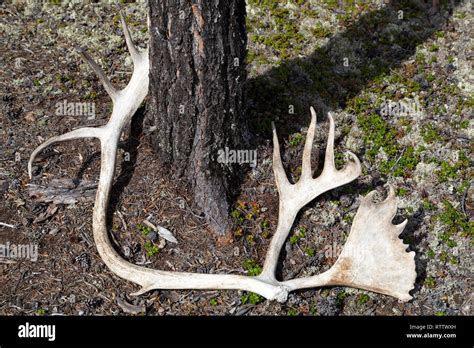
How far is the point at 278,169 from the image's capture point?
241 inches

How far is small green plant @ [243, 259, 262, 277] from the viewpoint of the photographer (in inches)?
226

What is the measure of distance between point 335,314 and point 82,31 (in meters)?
4.47

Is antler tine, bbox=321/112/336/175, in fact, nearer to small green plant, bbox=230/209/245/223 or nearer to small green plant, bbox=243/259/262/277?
small green plant, bbox=230/209/245/223

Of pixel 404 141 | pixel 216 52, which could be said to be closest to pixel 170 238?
pixel 216 52

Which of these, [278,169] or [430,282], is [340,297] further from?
[278,169]

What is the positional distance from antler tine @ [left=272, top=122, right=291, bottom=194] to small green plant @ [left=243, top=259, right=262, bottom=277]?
0.71 meters

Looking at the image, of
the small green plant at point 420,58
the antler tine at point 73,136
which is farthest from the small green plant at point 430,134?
the antler tine at point 73,136

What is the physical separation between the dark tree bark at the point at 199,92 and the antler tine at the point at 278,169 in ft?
1.11

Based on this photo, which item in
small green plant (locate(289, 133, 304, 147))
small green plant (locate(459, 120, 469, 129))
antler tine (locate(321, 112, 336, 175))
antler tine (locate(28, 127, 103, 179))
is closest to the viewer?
antler tine (locate(321, 112, 336, 175))

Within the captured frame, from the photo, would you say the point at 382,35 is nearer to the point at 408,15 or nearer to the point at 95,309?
the point at 408,15

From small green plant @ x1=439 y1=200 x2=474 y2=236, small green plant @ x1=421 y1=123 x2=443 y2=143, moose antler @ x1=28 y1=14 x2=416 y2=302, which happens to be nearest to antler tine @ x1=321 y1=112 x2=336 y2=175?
moose antler @ x1=28 y1=14 x2=416 y2=302

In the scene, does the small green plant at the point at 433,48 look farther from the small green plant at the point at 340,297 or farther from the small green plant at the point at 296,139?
the small green plant at the point at 340,297

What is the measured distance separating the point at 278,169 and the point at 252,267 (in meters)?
0.94
